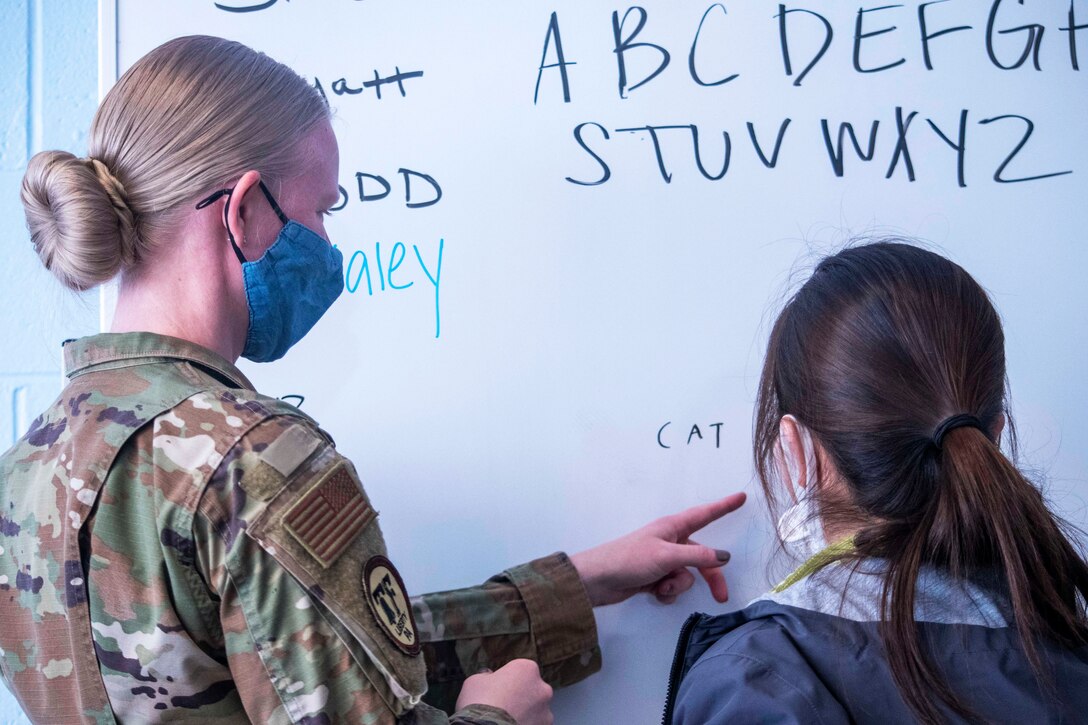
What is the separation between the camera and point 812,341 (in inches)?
27.4

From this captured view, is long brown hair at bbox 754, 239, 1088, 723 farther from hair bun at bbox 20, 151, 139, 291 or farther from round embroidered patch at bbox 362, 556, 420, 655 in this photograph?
hair bun at bbox 20, 151, 139, 291

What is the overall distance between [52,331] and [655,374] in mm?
853

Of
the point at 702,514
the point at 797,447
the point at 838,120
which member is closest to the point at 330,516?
the point at 797,447

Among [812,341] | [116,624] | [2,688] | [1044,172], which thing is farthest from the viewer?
[2,688]

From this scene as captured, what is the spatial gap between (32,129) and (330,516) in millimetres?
954

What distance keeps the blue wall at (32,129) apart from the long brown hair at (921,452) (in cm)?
104

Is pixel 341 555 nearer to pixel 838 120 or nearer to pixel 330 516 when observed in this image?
pixel 330 516

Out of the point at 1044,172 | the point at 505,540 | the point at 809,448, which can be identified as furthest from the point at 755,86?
the point at 505,540

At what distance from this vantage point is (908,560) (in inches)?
24.6

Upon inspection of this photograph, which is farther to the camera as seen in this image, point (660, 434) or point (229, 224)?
point (660, 434)

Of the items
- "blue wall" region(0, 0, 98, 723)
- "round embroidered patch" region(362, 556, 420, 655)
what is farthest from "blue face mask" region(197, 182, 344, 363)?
"blue wall" region(0, 0, 98, 723)

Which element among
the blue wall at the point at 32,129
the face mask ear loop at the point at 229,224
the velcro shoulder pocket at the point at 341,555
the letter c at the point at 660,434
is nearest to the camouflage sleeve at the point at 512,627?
the letter c at the point at 660,434

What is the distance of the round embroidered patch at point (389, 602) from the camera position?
0.60 meters

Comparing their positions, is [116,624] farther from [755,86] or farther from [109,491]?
[755,86]
